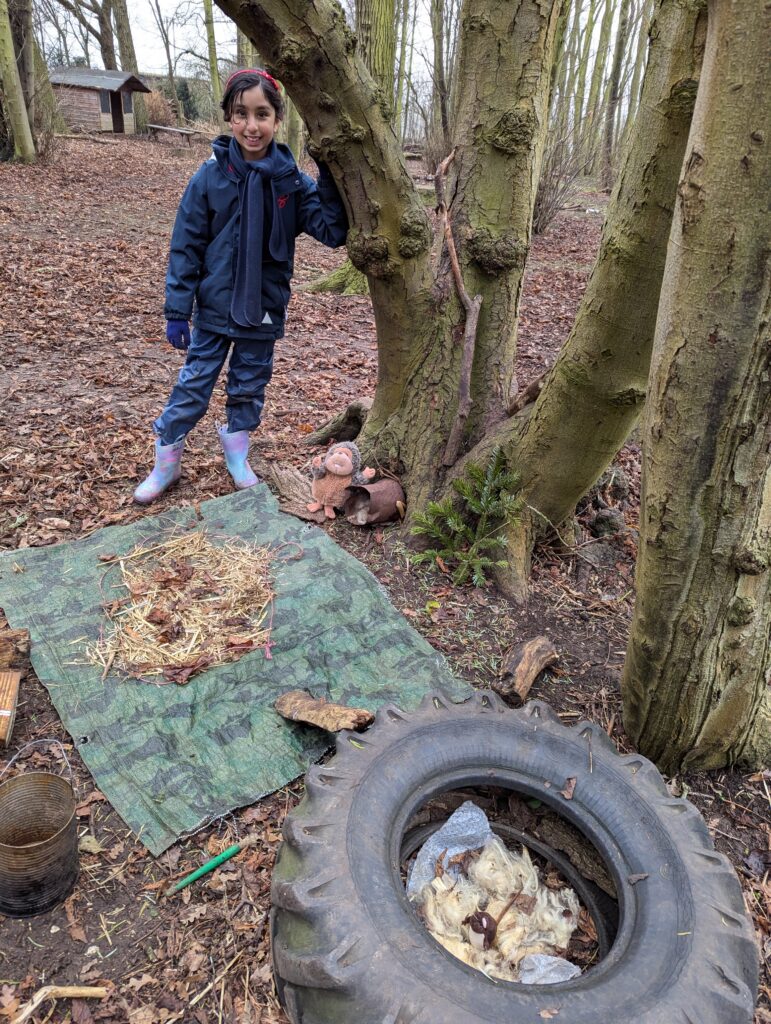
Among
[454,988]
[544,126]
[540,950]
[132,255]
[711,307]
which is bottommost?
[540,950]

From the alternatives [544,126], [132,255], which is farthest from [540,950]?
[132,255]

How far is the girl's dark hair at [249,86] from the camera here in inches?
126

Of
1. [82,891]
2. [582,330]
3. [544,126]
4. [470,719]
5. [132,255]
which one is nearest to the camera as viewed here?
[82,891]

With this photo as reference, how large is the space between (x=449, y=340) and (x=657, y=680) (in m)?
2.14

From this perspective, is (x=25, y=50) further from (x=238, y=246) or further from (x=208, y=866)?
(x=208, y=866)

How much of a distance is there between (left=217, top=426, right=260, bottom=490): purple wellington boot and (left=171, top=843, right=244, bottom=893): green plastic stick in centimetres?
235

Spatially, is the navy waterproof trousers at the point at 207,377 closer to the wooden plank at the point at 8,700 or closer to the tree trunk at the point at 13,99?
the wooden plank at the point at 8,700

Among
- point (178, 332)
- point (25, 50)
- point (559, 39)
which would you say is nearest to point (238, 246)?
point (178, 332)

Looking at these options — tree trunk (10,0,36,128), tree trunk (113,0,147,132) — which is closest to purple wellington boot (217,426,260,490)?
tree trunk (10,0,36,128)

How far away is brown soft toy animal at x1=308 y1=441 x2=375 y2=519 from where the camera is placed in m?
3.89

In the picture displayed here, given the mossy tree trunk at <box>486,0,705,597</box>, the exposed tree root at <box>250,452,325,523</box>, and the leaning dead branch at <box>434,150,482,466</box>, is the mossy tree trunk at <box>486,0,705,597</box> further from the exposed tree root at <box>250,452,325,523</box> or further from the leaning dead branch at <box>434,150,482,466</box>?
the exposed tree root at <box>250,452,325,523</box>

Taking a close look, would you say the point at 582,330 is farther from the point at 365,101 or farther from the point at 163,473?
the point at 163,473

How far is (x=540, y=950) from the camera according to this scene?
203 centimetres

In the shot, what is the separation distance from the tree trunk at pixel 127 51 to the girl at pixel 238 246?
26531 millimetres
